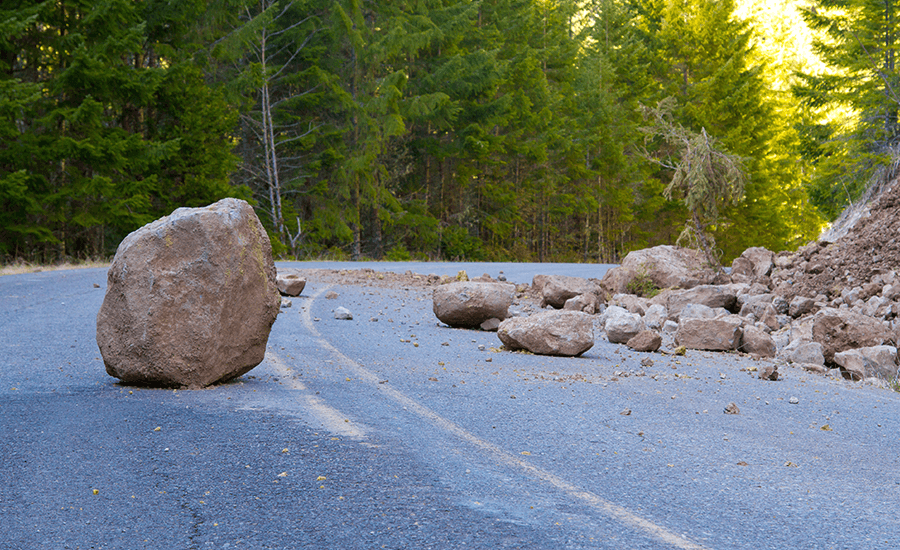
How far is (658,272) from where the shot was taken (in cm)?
1498

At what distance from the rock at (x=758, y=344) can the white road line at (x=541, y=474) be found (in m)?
5.12

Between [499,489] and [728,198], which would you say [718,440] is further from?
[728,198]

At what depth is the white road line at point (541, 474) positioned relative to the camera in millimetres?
2736

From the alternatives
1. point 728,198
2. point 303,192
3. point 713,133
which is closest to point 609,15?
point 713,133

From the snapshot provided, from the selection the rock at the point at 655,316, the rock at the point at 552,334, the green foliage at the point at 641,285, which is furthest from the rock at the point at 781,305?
the rock at the point at 552,334

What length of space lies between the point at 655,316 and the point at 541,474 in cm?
747

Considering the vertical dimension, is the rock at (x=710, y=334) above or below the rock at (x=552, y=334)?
below

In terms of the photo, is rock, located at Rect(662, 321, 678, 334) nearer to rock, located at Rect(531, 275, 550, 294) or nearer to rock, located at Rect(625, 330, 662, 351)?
rock, located at Rect(625, 330, 662, 351)

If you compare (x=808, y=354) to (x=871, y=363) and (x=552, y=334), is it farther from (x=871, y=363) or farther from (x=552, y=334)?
(x=552, y=334)

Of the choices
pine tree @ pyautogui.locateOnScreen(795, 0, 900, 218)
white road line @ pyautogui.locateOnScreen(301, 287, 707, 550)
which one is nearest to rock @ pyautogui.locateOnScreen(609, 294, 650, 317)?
white road line @ pyautogui.locateOnScreen(301, 287, 707, 550)

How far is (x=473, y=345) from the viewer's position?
25.0ft

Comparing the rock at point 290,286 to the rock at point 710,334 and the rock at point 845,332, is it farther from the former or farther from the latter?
the rock at point 845,332

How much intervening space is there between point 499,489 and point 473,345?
4.48 m

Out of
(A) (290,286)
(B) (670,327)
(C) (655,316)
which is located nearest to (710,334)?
(B) (670,327)
